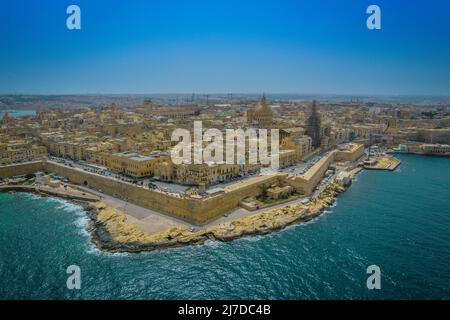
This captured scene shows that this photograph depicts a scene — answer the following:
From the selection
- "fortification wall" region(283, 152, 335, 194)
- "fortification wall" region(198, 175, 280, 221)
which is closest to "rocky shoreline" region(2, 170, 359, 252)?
"fortification wall" region(198, 175, 280, 221)

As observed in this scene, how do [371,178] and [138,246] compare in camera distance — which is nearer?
[138,246]

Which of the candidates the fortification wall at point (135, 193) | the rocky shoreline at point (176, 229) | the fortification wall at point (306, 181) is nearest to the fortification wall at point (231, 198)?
the fortification wall at point (135, 193)

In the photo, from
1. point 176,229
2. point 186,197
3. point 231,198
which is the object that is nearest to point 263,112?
point 231,198

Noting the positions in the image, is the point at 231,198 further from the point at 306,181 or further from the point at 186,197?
the point at 306,181
